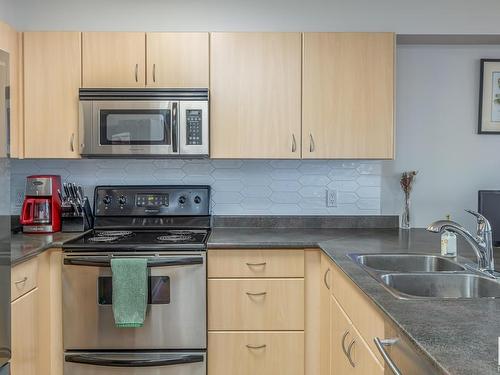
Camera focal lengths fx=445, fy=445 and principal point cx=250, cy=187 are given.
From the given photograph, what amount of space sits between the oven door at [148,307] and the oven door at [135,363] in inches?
1.6

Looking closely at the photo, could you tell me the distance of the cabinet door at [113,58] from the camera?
2.60m

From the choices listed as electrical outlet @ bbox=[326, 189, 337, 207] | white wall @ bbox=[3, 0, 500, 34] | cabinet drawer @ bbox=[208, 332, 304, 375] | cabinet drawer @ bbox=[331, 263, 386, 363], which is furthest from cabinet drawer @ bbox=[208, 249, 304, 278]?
white wall @ bbox=[3, 0, 500, 34]

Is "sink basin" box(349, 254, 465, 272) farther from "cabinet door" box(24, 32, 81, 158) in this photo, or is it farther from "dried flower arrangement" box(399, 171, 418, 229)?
"cabinet door" box(24, 32, 81, 158)

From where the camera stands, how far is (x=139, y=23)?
276 centimetres

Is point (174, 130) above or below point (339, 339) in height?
above

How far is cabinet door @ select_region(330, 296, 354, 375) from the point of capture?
5.55 feet

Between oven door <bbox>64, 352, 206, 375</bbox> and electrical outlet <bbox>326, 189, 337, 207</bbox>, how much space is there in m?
1.27

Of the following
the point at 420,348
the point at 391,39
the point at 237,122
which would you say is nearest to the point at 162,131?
the point at 237,122

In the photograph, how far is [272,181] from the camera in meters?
2.98

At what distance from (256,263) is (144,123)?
1.03 meters

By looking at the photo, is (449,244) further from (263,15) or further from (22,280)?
(22,280)

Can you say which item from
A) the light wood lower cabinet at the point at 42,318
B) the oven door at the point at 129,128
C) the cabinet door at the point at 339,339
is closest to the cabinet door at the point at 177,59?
the oven door at the point at 129,128

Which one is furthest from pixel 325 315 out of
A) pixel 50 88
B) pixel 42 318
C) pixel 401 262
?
pixel 50 88

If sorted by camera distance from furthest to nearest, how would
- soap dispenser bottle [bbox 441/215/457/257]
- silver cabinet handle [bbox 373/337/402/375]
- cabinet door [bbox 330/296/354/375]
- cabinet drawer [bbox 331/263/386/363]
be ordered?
soap dispenser bottle [bbox 441/215/457/257], cabinet door [bbox 330/296/354/375], cabinet drawer [bbox 331/263/386/363], silver cabinet handle [bbox 373/337/402/375]
